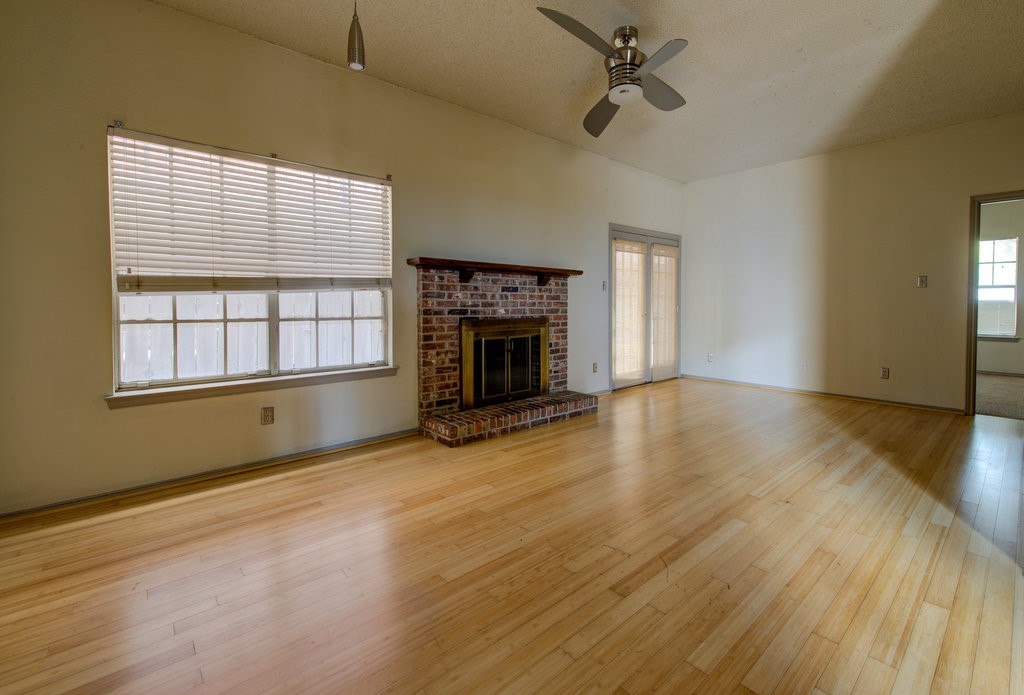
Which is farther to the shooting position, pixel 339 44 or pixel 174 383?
pixel 339 44

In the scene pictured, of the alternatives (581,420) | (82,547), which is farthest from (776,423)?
(82,547)

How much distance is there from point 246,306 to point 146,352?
2.11ft

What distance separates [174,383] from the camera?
9.74 ft

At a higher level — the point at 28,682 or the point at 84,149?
the point at 84,149

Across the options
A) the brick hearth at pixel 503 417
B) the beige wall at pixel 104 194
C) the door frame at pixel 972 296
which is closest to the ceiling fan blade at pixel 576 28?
the beige wall at pixel 104 194

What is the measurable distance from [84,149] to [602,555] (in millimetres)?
3600

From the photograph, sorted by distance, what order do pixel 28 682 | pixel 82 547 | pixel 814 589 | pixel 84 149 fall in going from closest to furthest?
pixel 28 682 < pixel 814 589 < pixel 82 547 < pixel 84 149

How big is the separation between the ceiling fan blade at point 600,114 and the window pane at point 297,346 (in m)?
2.67

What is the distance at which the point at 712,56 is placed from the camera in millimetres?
3352

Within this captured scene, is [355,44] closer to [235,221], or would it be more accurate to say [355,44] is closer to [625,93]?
[235,221]

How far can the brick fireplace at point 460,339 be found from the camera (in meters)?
3.91

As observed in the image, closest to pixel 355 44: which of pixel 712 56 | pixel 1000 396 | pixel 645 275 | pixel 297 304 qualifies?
pixel 297 304

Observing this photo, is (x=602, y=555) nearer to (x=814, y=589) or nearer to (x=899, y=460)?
(x=814, y=589)

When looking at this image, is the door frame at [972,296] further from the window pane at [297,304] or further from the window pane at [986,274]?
the window pane at [297,304]
